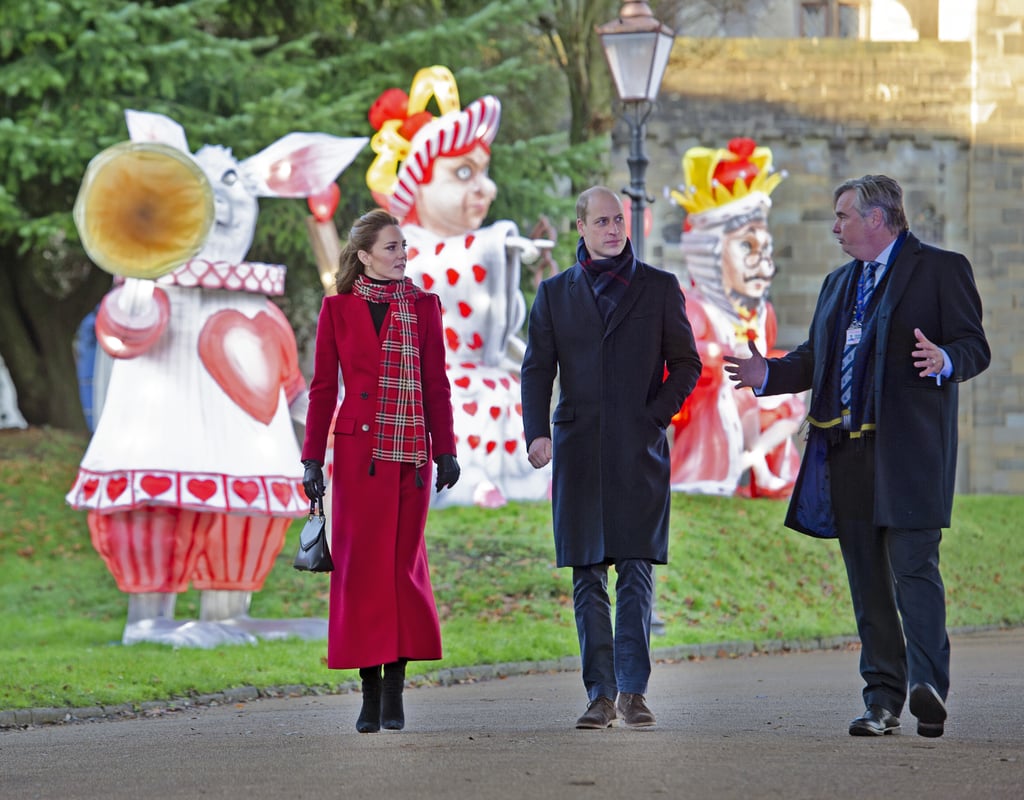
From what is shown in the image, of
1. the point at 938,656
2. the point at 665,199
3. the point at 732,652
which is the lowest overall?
the point at 732,652

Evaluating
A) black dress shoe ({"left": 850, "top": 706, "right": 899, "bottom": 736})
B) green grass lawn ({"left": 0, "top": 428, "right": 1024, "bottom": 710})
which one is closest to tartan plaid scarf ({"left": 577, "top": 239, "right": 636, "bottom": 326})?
black dress shoe ({"left": 850, "top": 706, "right": 899, "bottom": 736})

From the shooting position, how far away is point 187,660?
12.0m

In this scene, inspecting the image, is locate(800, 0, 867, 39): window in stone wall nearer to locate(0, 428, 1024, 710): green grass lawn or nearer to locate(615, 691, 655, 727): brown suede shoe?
locate(0, 428, 1024, 710): green grass lawn

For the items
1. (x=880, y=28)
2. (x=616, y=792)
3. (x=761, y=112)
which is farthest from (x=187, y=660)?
(x=880, y=28)

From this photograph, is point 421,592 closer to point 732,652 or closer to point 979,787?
point 979,787

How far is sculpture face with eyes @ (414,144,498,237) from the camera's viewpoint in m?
17.2

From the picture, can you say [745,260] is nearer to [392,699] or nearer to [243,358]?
[243,358]

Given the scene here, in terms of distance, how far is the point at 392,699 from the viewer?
26.0 feet

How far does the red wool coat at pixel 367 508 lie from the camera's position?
7.80 metres

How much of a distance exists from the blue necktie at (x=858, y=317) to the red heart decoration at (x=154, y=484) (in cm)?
602

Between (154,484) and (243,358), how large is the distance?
1.03m

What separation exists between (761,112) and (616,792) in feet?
75.4

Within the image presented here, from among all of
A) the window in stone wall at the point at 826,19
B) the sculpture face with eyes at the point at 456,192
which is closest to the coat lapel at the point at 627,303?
the sculpture face with eyes at the point at 456,192

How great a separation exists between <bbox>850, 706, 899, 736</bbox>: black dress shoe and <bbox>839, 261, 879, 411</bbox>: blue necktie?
1049 mm
